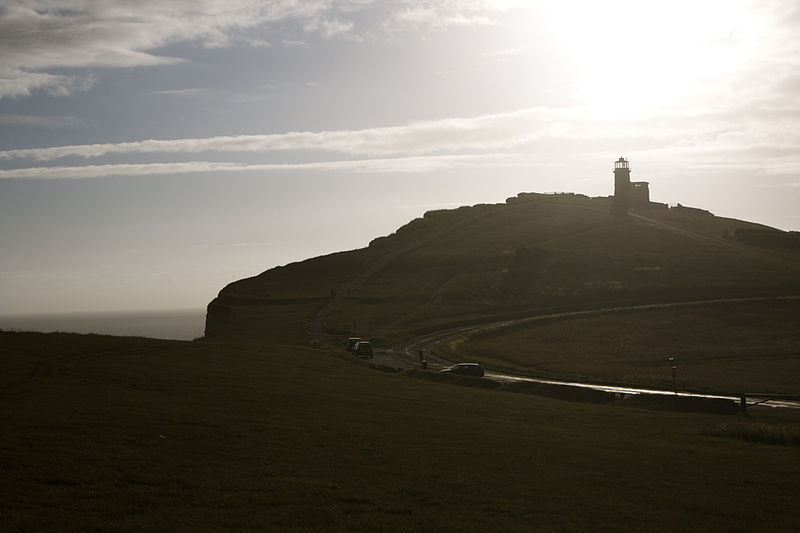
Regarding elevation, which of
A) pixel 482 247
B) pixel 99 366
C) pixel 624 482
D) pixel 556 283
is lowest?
pixel 624 482

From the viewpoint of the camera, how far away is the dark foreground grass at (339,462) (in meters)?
19.9

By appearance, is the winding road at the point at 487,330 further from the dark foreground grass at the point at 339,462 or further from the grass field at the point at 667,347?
the dark foreground grass at the point at 339,462

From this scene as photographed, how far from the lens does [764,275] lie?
126062 mm

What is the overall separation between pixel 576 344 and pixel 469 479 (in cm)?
7261

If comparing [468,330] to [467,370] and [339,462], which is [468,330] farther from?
[339,462]

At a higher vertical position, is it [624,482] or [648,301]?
[648,301]

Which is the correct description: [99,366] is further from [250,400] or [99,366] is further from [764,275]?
[764,275]

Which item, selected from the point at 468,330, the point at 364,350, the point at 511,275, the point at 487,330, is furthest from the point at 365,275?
the point at 364,350

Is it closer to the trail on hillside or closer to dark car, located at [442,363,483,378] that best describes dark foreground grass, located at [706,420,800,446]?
dark car, located at [442,363,483,378]

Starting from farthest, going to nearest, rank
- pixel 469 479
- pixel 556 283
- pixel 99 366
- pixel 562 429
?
pixel 556 283, pixel 99 366, pixel 562 429, pixel 469 479

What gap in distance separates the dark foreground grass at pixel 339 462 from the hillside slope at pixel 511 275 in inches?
2441

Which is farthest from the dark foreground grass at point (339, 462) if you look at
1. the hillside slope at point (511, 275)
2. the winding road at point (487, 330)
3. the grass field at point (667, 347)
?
the hillside slope at point (511, 275)

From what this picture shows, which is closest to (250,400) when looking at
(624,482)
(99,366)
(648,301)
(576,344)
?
(99,366)

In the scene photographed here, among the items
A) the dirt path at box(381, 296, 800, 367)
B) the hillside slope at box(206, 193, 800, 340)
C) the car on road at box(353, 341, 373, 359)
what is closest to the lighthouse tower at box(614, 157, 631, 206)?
the hillside slope at box(206, 193, 800, 340)
